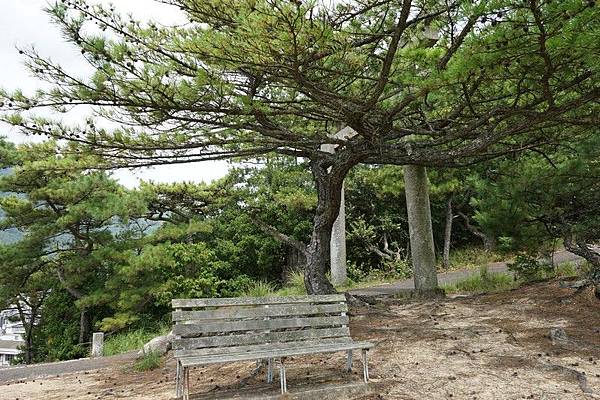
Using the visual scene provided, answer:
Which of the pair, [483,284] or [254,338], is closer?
[254,338]

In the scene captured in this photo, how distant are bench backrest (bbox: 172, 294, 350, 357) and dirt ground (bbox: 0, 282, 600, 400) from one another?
1.10 feet

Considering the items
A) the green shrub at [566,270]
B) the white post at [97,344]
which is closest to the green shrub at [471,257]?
the green shrub at [566,270]

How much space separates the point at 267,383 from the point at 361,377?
0.76 meters

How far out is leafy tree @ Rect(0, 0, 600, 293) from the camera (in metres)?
3.20

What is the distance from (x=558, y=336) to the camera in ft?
15.7

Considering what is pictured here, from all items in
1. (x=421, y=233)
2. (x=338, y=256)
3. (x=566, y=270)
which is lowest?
(x=566, y=270)

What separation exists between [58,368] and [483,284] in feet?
23.2

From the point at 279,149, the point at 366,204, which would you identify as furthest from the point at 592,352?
the point at 366,204

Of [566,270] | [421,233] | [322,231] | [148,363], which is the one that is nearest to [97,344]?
[148,363]

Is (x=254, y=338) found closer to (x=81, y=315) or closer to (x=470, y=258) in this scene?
(x=81, y=315)

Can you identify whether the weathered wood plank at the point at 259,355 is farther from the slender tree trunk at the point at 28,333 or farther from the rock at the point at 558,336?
the slender tree trunk at the point at 28,333

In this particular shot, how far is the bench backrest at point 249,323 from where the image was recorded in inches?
147

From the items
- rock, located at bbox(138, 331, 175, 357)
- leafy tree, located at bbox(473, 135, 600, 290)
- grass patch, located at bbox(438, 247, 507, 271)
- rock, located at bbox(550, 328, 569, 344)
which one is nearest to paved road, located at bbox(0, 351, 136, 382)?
rock, located at bbox(138, 331, 175, 357)

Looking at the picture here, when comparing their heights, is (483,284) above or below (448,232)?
below
